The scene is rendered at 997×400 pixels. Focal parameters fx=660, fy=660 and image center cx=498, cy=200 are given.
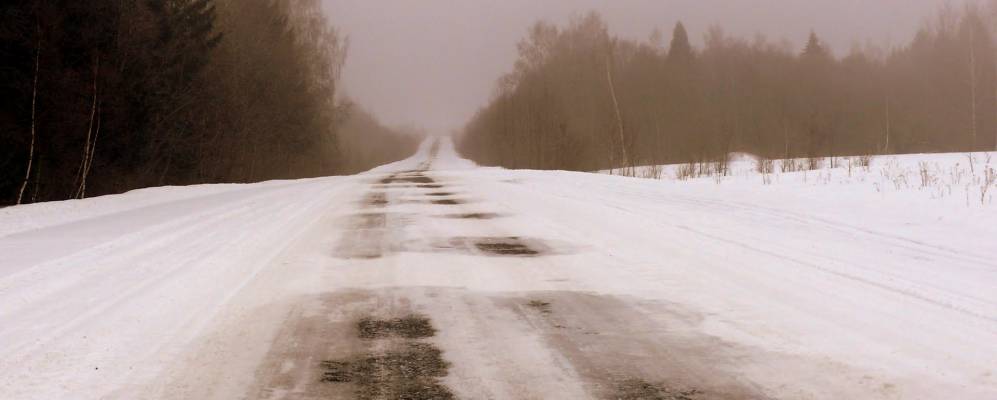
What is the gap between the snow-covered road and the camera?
291cm

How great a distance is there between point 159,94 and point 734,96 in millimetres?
65876

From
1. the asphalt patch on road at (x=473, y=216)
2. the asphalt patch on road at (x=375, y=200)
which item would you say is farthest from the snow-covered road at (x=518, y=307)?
the asphalt patch on road at (x=375, y=200)

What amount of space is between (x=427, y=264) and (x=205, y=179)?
84.0ft

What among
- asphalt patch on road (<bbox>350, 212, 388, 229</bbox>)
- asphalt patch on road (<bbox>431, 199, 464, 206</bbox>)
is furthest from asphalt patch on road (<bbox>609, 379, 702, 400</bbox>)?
asphalt patch on road (<bbox>431, 199, 464, 206</bbox>)

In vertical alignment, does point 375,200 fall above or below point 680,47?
below

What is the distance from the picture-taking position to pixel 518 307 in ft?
14.0

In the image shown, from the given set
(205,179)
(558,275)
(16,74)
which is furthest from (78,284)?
(205,179)

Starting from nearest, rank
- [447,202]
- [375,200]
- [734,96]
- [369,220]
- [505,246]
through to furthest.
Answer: [505,246] → [369,220] → [447,202] → [375,200] → [734,96]

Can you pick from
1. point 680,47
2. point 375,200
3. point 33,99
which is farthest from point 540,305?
point 680,47

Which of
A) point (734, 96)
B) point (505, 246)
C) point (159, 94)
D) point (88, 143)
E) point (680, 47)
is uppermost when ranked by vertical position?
point (680, 47)

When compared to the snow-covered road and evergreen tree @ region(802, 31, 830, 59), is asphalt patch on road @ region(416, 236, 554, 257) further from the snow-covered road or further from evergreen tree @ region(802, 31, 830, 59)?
evergreen tree @ region(802, 31, 830, 59)

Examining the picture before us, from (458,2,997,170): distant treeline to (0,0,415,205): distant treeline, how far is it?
15834mm

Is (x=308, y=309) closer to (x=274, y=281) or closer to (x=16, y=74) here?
(x=274, y=281)

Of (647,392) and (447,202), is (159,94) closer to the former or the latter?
(447,202)
